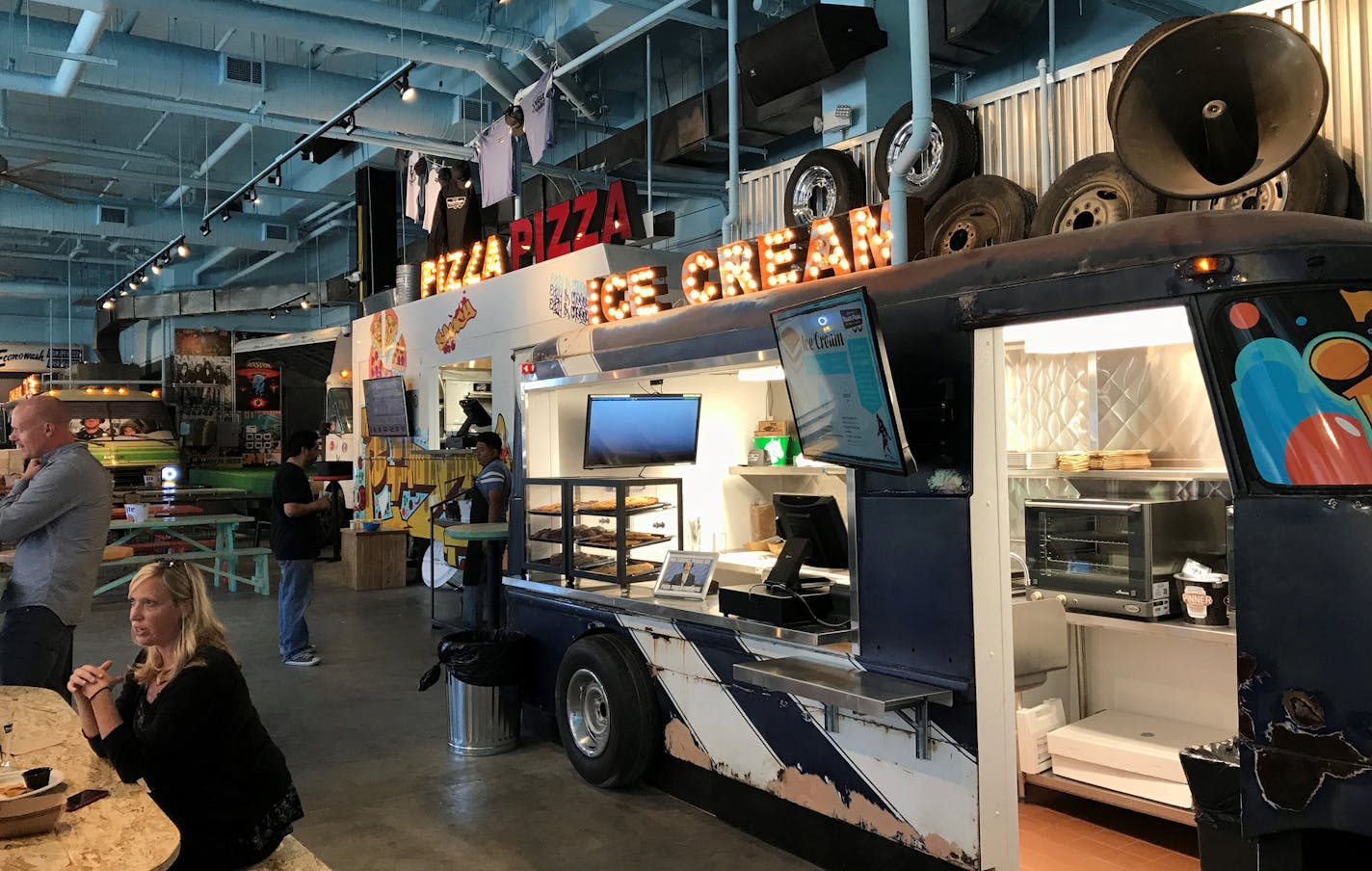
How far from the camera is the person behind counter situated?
281 cm

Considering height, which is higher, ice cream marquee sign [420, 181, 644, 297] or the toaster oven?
ice cream marquee sign [420, 181, 644, 297]

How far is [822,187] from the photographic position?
6.01 m

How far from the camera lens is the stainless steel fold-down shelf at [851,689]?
→ 359 centimetres

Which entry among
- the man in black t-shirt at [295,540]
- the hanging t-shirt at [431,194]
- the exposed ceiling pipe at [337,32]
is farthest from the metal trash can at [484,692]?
the hanging t-shirt at [431,194]

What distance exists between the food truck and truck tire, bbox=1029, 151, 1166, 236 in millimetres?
460

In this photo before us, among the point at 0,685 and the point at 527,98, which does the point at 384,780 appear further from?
the point at 527,98

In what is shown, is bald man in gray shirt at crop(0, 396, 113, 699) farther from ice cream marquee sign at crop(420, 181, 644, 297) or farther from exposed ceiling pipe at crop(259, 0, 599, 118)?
ice cream marquee sign at crop(420, 181, 644, 297)

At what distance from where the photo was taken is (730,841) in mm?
4543

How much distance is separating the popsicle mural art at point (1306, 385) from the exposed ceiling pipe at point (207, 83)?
945 cm

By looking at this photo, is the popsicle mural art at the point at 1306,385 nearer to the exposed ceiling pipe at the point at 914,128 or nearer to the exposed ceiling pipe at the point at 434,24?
the exposed ceiling pipe at the point at 914,128

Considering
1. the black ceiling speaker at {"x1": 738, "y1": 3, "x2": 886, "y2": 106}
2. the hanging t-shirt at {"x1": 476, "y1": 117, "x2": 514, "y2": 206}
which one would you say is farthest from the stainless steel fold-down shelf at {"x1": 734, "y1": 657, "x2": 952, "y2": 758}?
the hanging t-shirt at {"x1": 476, "y1": 117, "x2": 514, "y2": 206}

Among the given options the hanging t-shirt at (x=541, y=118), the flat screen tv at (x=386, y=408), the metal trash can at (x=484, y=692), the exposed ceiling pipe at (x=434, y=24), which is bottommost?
the metal trash can at (x=484, y=692)

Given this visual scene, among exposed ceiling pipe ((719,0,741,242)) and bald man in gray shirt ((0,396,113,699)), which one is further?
exposed ceiling pipe ((719,0,741,242))

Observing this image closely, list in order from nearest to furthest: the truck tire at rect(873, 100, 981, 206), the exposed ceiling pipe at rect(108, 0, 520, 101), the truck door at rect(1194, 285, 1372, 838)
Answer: the truck door at rect(1194, 285, 1372, 838) < the truck tire at rect(873, 100, 981, 206) < the exposed ceiling pipe at rect(108, 0, 520, 101)
